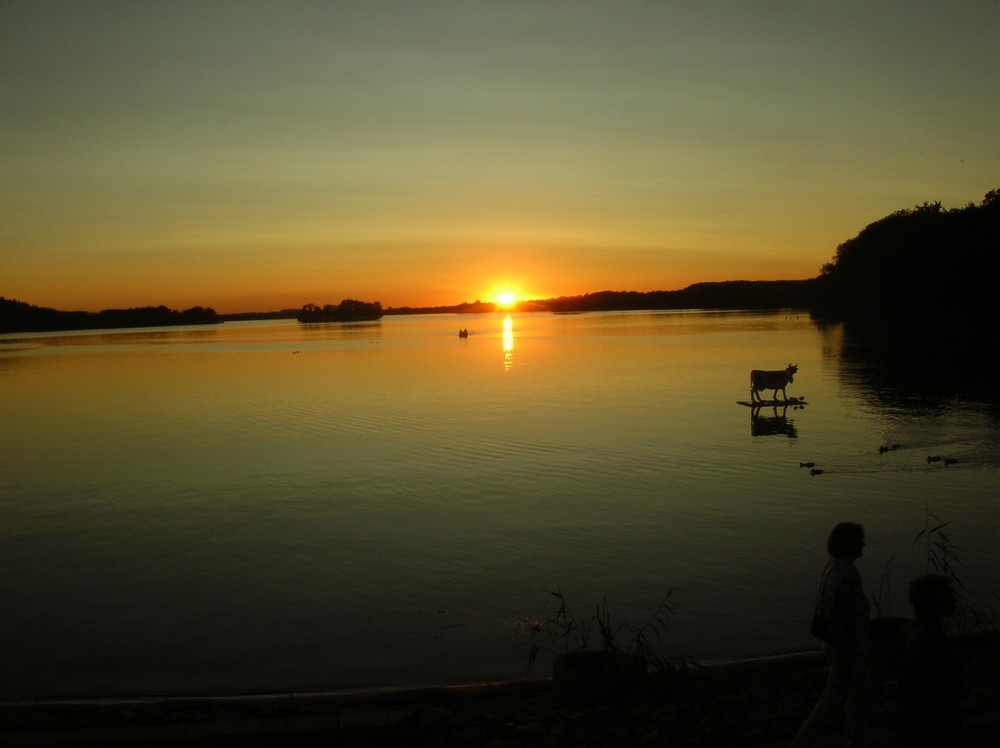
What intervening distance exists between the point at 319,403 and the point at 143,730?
24561 mm

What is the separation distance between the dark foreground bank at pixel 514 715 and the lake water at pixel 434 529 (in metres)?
0.68

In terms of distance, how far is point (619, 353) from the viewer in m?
53.8

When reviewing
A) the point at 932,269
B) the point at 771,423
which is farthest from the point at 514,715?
the point at 932,269

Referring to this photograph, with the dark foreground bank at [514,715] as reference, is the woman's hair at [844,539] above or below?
above

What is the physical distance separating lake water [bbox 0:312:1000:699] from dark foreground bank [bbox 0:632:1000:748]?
26.7 inches

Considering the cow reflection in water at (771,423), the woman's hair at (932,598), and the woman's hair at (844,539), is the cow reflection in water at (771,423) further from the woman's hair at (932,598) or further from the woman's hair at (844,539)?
the woman's hair at (932,598)

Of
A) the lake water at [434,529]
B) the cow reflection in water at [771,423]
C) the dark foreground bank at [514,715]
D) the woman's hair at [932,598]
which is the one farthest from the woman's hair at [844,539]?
Answer: the cow reflection in water at [771,423]

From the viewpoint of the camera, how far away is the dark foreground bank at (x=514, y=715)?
16.0ft

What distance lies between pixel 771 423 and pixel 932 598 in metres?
18.1

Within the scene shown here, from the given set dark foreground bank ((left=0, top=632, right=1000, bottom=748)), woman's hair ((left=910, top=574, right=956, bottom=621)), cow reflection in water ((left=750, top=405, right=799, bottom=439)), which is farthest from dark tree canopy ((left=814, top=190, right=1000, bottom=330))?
woman's hair ((left=910, top=574, right=956, bottom=621))

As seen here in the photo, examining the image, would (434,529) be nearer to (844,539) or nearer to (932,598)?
(844,539)

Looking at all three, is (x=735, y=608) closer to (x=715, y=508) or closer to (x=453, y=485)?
(x=715, y=508)

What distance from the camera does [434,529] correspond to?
12.0m

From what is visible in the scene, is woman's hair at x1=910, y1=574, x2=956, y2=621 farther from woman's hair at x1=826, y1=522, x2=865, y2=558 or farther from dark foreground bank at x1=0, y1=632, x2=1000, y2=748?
dark foreground bank at x1=0, y1=632, x2=1000, y2=748
